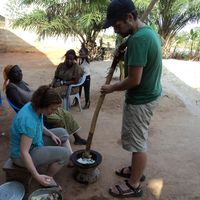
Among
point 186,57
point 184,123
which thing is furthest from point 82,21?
point 186,57

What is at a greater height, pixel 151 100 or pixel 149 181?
pixel 151 100

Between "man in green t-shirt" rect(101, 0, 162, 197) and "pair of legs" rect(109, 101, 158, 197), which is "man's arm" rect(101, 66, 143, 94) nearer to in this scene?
"man in green t-shirt" rect(101, 0, 162, 197)

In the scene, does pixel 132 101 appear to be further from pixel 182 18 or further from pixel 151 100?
pixel 182 18

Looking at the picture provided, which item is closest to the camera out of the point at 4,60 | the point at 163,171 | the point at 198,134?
the point at 163,171

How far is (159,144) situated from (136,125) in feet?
5.81

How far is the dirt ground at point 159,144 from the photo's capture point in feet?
10.5

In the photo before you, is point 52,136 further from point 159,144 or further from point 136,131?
point 159,144

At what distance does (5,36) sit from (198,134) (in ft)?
39.2

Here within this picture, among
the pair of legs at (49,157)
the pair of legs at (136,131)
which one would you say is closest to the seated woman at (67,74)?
the pair of legs at (49,157)

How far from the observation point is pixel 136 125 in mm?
2783

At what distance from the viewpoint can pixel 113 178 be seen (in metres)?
3.41

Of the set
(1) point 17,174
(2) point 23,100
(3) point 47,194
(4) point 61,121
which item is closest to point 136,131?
(3) point 47,194

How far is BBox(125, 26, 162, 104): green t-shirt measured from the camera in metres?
2.45

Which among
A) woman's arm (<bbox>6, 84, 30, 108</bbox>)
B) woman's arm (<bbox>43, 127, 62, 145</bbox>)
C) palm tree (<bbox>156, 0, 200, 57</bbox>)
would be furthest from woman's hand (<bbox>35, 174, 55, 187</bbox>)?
palm tree (<bbox>156, 0, 200, 57</bbox>)
